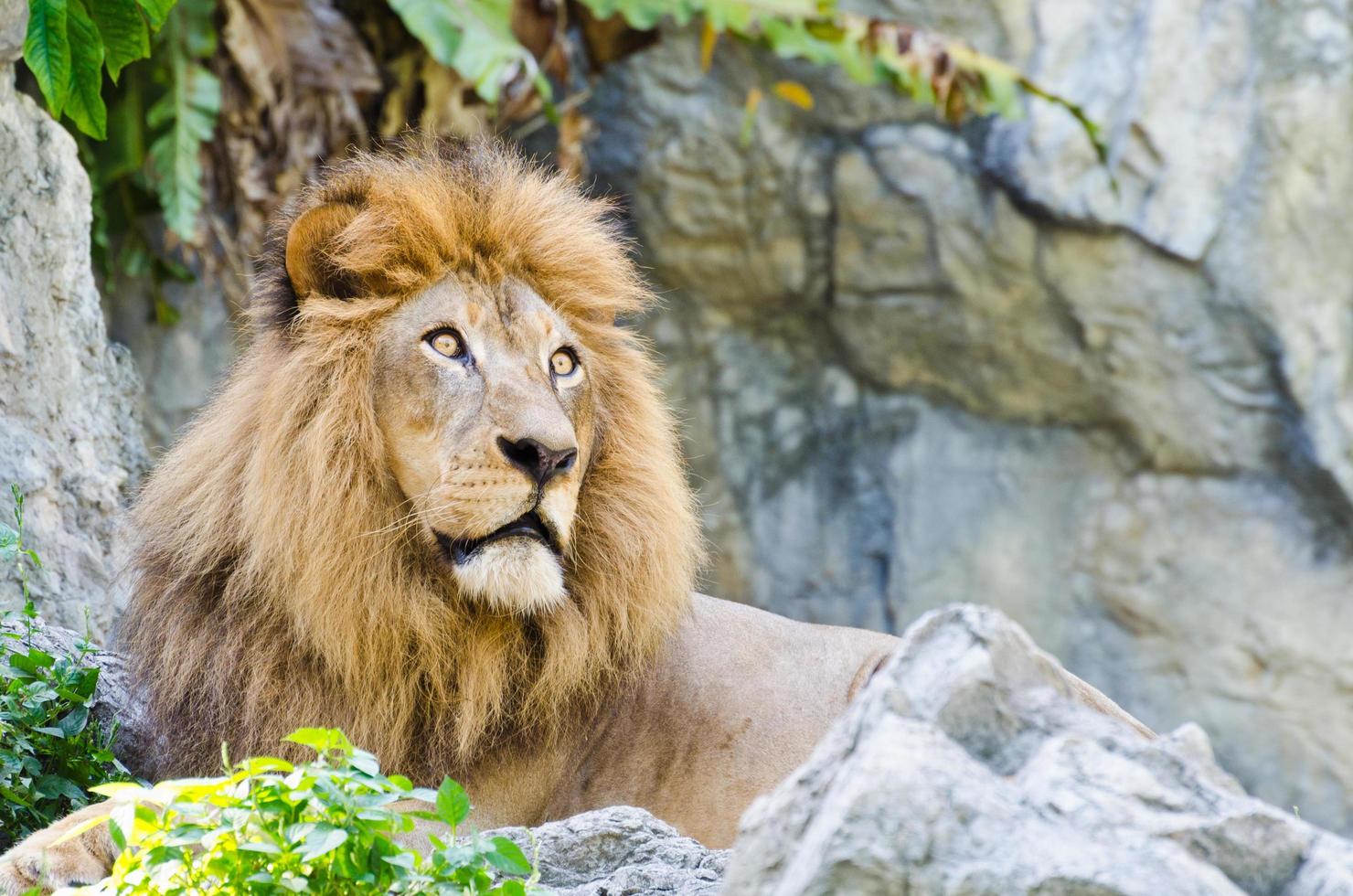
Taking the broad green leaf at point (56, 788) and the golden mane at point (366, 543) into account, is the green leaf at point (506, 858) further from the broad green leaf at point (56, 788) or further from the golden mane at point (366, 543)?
the broad green leaf at point (56, 788)

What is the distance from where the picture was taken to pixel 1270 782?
7277mm

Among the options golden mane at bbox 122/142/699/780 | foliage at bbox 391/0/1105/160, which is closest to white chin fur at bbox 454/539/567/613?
golden mane at bbox 122/142/699/780

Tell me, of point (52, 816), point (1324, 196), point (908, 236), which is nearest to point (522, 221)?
point (52, 816)

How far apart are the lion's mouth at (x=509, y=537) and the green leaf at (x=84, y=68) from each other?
1389 millimetres

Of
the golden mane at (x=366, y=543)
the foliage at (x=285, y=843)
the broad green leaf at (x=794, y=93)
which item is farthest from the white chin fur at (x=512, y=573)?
the broad green leaf at (x=794, y=93)

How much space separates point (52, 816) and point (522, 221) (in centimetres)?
144

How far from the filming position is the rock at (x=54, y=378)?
385cm

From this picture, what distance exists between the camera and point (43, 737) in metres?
3.04

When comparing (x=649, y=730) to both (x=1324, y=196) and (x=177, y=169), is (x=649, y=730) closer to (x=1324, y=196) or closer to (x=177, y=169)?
(x=177, y=169)

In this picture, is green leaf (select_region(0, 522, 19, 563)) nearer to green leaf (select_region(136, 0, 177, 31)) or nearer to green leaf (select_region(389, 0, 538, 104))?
green leaf (select_region(136, 0, 177, 31))

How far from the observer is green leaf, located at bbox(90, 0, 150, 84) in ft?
12.2

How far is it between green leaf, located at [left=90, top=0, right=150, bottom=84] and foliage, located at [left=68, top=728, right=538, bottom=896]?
7.27 ft

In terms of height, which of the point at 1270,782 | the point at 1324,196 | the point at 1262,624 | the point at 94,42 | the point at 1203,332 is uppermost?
the point at 94,42

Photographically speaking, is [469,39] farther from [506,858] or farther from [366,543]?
[506,858]
